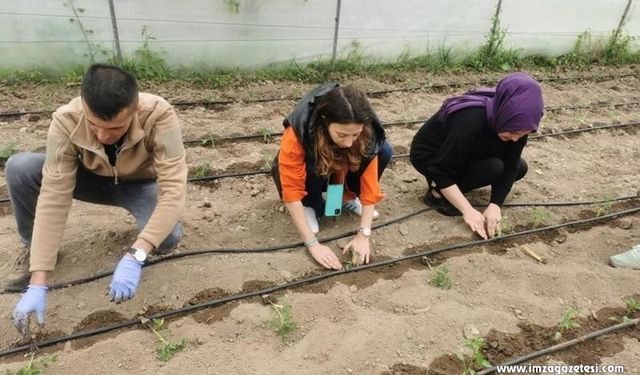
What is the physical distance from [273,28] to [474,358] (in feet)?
13.7

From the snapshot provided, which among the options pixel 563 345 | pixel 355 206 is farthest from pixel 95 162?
pixel 563 345

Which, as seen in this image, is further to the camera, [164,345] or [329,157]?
[329,157]

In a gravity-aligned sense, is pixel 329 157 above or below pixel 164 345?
above

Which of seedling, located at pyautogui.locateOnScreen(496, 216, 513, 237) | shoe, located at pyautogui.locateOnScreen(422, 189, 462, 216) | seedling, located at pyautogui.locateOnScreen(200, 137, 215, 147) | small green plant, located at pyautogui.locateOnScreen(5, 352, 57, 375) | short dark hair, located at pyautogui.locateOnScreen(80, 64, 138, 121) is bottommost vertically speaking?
small green plant, located at pyautogui.locateOnScreen(5, 352, 57, 375)

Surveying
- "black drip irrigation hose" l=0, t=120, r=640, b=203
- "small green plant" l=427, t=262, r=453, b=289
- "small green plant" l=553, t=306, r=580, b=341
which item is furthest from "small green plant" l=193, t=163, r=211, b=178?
"small green plant" l=553, t=306, r=580, b=341

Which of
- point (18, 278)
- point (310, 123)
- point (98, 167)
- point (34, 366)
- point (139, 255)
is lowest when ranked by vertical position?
point (34, 366)

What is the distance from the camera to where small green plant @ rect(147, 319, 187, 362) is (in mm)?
2135

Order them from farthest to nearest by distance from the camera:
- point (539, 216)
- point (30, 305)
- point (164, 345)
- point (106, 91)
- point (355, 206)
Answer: point (539, 216)
point (355, 206)
point (164, 345)
point (30, 305)
point (106, 91)

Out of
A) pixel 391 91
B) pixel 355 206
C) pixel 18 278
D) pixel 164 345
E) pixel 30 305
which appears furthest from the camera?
pixel 391 91

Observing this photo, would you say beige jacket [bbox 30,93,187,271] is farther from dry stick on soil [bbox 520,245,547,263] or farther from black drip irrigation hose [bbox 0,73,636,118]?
black drip irrigation hose [bbox 0,73,636,118]

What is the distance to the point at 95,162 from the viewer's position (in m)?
2.17

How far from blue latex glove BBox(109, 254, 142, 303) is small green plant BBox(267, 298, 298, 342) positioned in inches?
25.4

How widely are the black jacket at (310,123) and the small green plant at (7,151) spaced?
2180 mm

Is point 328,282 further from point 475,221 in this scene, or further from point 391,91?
point 391,91
